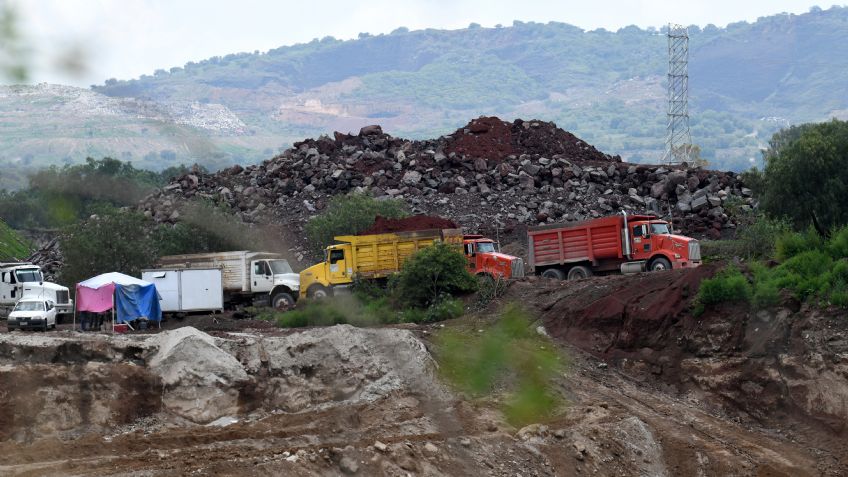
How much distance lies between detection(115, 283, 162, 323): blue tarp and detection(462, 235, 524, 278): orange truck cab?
980 cm

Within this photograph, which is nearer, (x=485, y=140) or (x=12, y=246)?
(x=485, y=140)

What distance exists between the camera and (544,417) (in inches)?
726

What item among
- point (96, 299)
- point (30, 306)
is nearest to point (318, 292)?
point (96, 299)

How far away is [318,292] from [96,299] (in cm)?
734

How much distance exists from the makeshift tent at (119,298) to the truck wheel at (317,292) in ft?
16.5

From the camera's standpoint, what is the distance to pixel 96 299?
31.0 meters

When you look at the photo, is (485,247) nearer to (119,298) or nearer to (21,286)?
(119,298)

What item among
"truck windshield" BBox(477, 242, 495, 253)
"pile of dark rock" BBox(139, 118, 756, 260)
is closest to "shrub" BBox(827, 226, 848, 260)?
"truck windshield" BBox(477, 242, 495, 253)

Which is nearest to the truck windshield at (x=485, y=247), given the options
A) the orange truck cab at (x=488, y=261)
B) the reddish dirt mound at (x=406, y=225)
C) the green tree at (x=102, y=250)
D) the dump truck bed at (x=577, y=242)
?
the orange truck cab at (x=488, y=261)

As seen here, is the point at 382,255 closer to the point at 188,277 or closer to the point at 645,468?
the point at 188,277

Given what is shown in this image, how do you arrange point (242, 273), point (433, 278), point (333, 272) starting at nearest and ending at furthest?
point (433, 278) → point (333, 272) → point (242, 273)

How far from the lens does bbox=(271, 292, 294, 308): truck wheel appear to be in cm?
3744

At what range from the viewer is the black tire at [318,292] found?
34906 mm

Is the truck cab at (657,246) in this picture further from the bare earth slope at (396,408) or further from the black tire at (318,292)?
the bare earth slope at (396,408)
